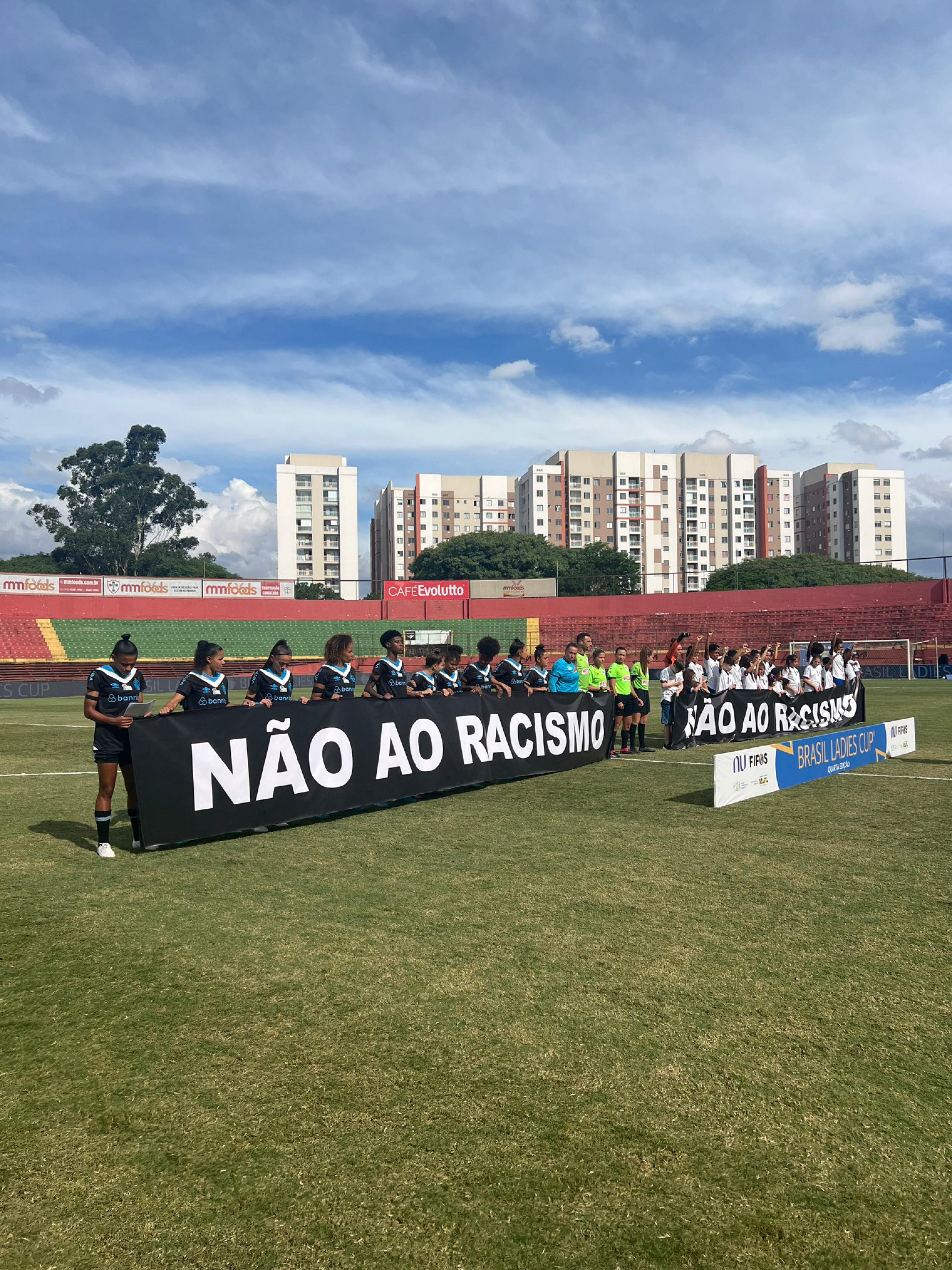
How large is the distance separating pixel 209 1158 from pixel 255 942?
204 centimetres

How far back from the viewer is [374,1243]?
229cm

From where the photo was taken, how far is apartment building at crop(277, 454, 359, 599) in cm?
13088

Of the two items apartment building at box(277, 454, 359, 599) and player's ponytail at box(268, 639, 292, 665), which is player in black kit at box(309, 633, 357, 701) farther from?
apartment building at box(277, 454, 359, 599)

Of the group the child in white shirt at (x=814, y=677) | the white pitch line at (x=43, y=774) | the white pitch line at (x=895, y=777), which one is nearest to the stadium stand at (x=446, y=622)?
the child in white shirt at (x=814, y=677)

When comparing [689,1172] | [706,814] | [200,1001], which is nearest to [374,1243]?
[689,1172]

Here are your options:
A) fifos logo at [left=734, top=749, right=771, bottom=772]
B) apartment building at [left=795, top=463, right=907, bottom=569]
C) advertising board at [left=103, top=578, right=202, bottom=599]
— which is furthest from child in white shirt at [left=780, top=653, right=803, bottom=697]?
apartment building at [left=795, top=463, right=907, bottom=569]

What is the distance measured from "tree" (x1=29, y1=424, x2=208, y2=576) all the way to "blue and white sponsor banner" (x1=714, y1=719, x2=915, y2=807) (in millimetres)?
90012

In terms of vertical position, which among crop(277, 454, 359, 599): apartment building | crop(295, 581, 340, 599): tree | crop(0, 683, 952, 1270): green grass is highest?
crop(277, 454, 359, 599): apartment building

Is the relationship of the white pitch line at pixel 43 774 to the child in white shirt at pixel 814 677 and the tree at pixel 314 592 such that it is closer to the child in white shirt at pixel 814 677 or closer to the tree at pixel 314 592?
the child in white shirt at pixel 814 677

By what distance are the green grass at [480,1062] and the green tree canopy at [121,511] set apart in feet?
298

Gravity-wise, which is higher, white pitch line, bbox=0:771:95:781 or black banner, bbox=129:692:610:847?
black banner, bbox=129:692:610:847

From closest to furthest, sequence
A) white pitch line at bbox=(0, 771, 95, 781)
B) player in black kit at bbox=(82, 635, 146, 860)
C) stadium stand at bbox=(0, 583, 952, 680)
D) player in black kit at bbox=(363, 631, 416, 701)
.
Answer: player in black kit at bbox=(82, 635, 146, 860), player in black kit at bbox=(363, 631, 416, 701), white pitch line at bbox=(0, 771, 95, 781), stadium stand at bbox=(0, 583, 952, 680)

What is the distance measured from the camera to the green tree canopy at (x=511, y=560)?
8919cm

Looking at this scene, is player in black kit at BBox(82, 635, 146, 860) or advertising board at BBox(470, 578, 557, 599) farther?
advertising board at BBox(470, 578, 557, 599)
